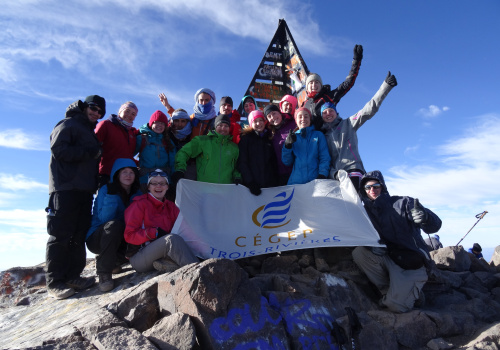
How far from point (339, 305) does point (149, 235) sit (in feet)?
8.78

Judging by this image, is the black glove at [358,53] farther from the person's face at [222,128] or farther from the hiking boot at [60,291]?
the hiking boot at [60,291]

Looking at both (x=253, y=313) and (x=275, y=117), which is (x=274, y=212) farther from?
(x=253, y=313)

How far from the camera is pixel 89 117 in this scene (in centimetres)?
558

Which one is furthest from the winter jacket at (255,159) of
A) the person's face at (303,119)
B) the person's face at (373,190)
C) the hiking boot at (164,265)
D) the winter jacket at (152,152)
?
the hiking boot at (164,265)

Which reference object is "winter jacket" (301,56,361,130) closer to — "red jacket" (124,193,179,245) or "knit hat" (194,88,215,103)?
"knit hat" (194,88,215,103)

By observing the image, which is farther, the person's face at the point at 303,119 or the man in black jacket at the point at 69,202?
the person's face at the point at 303,119

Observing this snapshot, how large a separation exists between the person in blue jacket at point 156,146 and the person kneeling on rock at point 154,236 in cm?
126

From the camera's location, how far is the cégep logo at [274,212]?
5.68m

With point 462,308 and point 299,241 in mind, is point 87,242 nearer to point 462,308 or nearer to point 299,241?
point 299,241

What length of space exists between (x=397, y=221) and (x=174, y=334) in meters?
3.52

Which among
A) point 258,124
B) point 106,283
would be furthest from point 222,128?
point 106,283

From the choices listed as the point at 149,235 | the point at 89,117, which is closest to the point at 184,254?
the point at 149,235

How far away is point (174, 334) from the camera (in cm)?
315

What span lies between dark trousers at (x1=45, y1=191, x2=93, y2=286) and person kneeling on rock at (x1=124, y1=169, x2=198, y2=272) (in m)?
0.84
